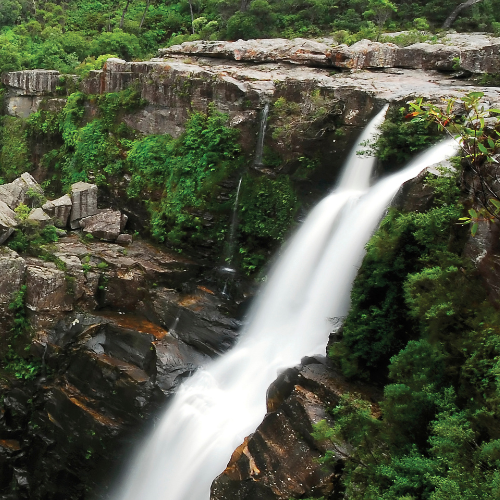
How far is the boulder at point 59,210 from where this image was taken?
47.8 feet

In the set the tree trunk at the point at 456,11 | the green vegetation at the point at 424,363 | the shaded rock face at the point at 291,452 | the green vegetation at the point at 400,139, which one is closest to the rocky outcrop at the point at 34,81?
the green vegetation at the point at 400,139

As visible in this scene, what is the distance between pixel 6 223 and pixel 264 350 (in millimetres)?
7403

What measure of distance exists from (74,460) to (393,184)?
9.67 metres

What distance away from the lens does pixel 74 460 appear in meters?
11.3

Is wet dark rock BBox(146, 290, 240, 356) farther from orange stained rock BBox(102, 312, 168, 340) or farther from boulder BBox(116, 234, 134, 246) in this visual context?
boulder BBox(116, 234, 134, 246)

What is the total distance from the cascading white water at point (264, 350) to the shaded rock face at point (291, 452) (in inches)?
49.0

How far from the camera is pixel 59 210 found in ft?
48.2

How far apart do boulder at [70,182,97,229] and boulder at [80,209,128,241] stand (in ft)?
0.94

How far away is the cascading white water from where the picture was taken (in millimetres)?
9711

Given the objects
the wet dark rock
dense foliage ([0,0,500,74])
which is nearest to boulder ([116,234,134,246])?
the wet dark rock

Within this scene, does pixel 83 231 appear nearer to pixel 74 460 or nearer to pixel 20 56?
pixel 74 460

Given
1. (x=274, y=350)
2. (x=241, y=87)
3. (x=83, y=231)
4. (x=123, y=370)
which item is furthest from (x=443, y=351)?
(x=83, y=231)

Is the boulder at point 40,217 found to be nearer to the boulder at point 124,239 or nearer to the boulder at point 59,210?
the boulder at point 59,210

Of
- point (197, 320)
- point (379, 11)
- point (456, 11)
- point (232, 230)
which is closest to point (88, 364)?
point (197, 320)
